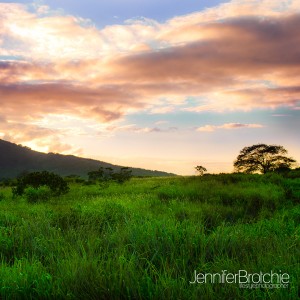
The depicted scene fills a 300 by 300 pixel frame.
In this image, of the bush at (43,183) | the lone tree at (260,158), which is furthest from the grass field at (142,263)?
the lone tree at (260,158)

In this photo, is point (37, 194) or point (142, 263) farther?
point (37, 194)

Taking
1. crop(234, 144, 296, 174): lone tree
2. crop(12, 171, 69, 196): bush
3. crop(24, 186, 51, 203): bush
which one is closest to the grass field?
crop(24, 186, 51, 203): bush

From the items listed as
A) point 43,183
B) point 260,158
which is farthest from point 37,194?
point 260,158

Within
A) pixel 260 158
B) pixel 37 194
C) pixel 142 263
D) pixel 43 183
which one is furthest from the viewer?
pixel 260 158

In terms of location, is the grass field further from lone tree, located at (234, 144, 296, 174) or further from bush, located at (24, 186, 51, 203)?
lone tree, located at (234, 144, 296, 174)

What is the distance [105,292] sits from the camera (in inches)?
156

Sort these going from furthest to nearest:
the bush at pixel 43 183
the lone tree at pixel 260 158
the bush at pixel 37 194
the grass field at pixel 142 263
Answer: the lone tree at pixel 260 158 < the bush at pixel 43 183 < the bush at pixel 37 194 < the grass field at pixel 142 263

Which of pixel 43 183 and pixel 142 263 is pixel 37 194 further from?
pixel 142 263

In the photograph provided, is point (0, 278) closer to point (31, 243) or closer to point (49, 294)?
point (49, 294)

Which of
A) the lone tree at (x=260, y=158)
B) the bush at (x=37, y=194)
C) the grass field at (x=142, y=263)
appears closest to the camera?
the grass field at (x=142, y=263)

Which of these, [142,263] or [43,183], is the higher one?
[43,183]

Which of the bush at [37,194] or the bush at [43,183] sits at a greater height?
the bush at [43,183]

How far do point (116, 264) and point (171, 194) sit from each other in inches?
470

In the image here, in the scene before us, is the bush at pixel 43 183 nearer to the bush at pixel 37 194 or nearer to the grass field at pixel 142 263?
the bush at pixel 37 194
